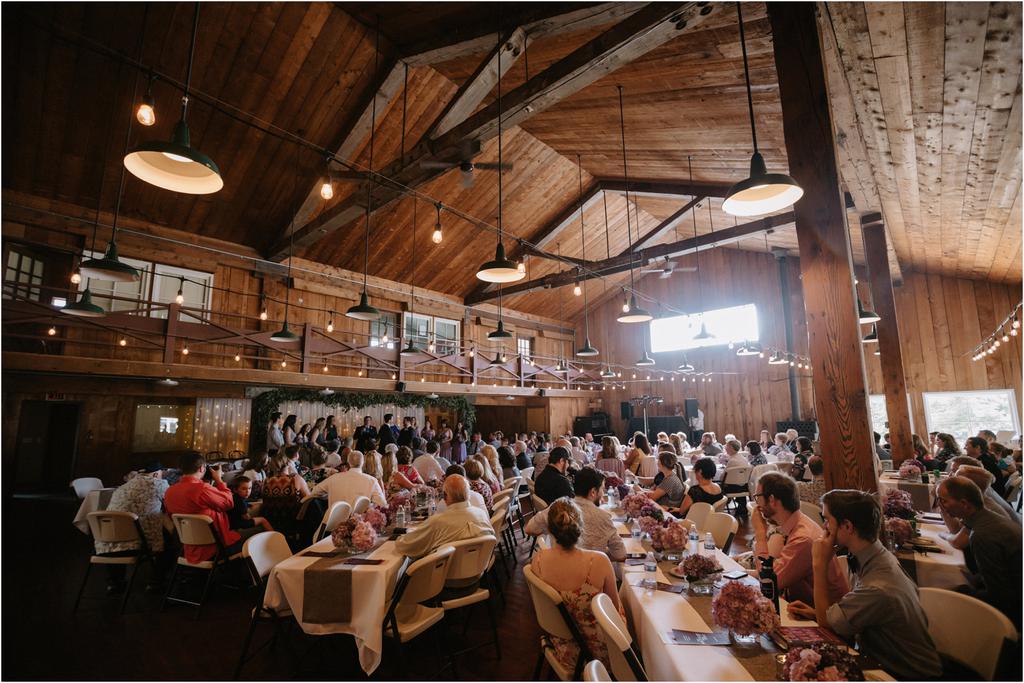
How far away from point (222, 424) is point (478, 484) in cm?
802

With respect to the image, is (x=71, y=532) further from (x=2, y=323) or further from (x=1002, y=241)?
(x=1002, y=241)

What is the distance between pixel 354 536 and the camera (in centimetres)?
355

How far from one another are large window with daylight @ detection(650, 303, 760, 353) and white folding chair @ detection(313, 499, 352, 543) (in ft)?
39.7

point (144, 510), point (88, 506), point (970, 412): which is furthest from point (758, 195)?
point (970, 412)

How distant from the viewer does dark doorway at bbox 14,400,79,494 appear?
9.67 meters

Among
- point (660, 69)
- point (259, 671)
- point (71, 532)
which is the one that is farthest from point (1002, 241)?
point (71, 532)

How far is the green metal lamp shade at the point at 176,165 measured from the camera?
2.56 meters

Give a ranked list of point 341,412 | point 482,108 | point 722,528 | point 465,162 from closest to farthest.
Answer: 1. point 722,528
2. point 465,162
3. point 482,108
4. point 341,412

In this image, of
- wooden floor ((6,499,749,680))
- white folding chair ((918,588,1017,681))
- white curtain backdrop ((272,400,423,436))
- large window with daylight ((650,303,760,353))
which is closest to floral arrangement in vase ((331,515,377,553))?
wooden floor ((6,499,749,680))

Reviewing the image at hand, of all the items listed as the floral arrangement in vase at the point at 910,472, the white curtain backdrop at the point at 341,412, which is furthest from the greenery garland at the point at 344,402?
the floral arrangement in vase at the point at 910,472

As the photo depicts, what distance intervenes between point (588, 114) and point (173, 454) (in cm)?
1102

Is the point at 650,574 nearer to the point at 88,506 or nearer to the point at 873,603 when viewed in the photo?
the point at 873,603

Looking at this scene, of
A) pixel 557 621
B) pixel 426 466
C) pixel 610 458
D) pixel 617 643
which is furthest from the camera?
pixel 426 466

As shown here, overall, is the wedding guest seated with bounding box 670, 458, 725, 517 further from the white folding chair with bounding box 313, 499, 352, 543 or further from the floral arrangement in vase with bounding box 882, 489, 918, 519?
the white folding chair with bounding box 313, 499, 352, 543
